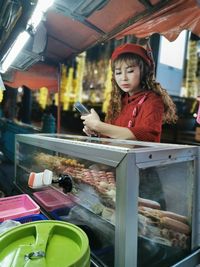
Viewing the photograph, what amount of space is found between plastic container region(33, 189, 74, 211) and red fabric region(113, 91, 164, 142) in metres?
0.67

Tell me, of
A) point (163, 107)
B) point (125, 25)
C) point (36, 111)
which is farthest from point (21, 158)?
point (36, 111)

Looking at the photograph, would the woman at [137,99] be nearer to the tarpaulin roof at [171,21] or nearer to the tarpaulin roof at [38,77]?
the tarpaulin roof at [171,21]

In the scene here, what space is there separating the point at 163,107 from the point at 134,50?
1.74 feet

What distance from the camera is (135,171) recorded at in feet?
3.00

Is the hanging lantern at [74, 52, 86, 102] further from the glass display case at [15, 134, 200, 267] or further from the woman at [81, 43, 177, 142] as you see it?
the glass display case at [15, 134, 200, 267]

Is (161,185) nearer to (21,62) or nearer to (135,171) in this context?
(135,171)

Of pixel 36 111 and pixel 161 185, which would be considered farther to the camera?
pixel 36 111

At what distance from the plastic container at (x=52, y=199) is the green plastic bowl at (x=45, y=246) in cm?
52

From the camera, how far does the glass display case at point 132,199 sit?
92cm

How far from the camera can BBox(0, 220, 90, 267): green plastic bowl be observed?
0.80 m

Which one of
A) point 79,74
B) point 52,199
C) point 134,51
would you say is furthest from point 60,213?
point 79,74

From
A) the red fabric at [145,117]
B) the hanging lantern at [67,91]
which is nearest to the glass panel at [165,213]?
the red fabric at [145,117]

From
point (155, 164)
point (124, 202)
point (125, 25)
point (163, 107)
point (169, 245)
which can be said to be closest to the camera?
point (124, 202)

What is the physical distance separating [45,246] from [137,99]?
1359 mm
